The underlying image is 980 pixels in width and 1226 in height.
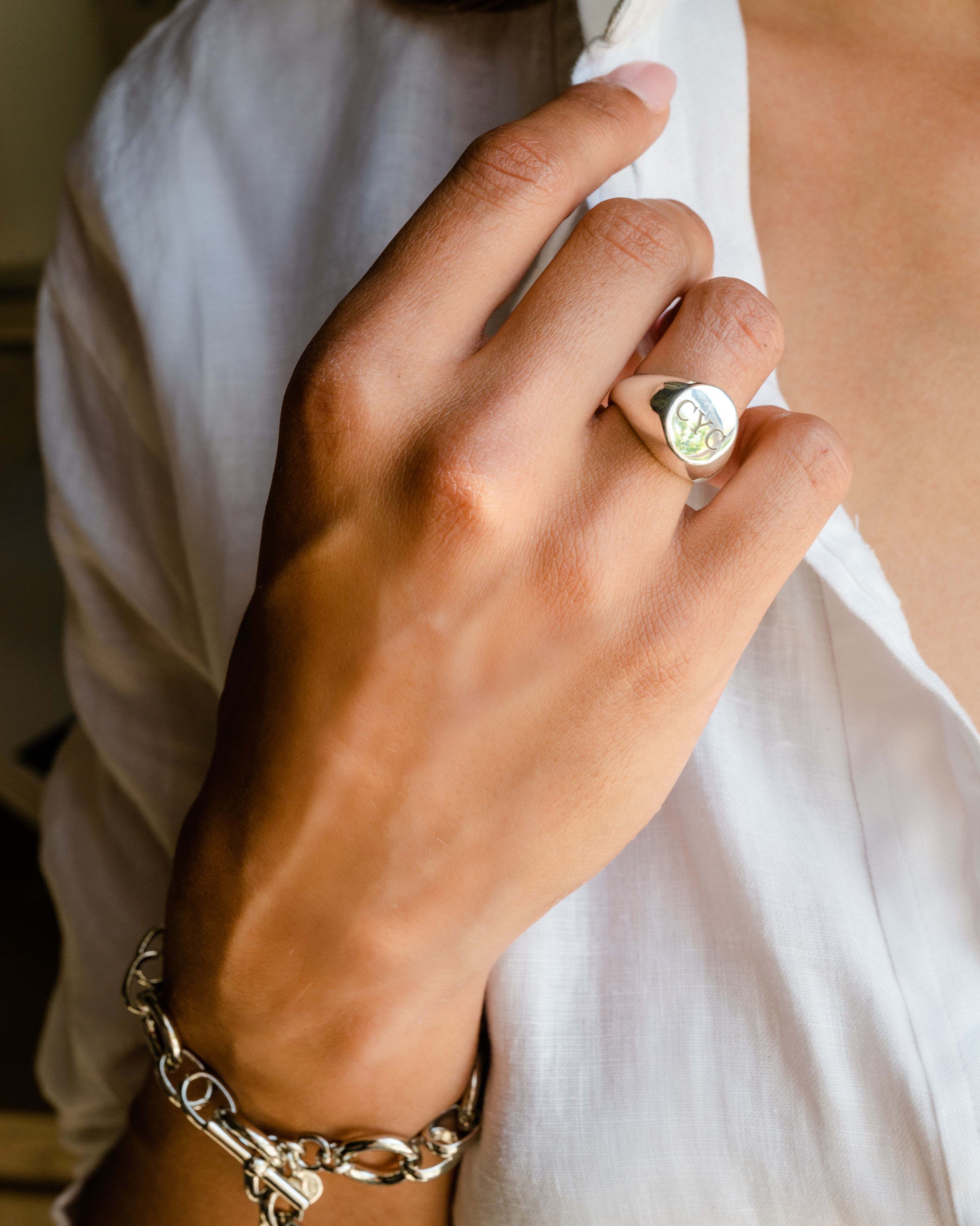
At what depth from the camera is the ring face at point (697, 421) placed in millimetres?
365

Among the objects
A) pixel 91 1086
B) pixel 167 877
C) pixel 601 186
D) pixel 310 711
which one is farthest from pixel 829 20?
pixel 91 1086

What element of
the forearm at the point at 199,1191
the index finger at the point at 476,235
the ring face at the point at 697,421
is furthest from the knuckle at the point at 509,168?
the forearm at the point at 199,1191

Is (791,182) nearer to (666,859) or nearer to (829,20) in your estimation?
(829,20)

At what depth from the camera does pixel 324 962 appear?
1.47ft

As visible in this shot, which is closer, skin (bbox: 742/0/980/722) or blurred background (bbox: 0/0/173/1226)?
skin (bbox: 742/0/980/722)

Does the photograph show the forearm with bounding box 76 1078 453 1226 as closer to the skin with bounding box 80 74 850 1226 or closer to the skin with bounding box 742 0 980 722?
the skin with bounding box 80 74 850 1226

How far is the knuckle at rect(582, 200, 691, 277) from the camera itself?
397 mm

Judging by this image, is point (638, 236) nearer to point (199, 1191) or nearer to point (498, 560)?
point (498, 560)

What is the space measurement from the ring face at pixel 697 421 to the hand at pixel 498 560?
1 centimetres

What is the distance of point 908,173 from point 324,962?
587 mm

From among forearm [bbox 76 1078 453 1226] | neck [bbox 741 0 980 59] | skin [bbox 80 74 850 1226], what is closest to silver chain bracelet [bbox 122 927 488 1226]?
forearm [bbox 76 1078 453 1226]

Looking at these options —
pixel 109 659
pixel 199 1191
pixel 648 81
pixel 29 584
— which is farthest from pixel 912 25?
pixel 29 584

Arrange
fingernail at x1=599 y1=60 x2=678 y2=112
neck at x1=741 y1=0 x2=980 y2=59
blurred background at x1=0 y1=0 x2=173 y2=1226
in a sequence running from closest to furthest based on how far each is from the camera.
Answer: fingernail at x1=599 y1=60 x2=678 y2=112 → neck at x1=741 y1=0 x2=980 y2=59 → blurred background at x1=0 y1=0 x2=173 y2=1226

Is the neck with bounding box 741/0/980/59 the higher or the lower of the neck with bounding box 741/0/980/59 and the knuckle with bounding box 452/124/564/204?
the higher
